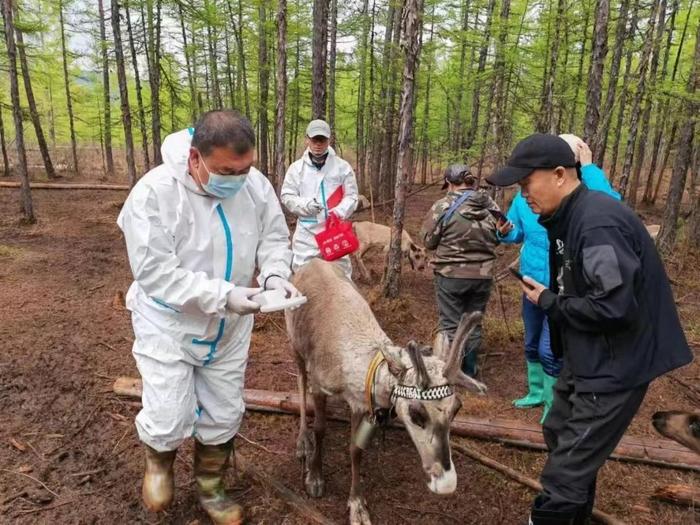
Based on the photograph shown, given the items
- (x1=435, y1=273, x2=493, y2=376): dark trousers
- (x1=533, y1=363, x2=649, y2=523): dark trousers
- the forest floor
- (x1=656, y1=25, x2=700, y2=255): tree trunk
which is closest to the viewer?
(x1=533, y1=363, x2=649, y2=523): dark trousers

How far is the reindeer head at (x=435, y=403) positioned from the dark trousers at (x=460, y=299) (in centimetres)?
242

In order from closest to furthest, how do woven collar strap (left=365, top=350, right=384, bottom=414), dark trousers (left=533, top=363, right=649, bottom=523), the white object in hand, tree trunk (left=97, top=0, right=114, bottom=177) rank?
1. dark trousers (left=533, top=363, right=649, bottom=523)
2. the white object in hand
3. woven collar strap (left=365, top=350, right=384, bottom=414)
4. tree trunk (left=97, top=0, right=114, bottom=177)

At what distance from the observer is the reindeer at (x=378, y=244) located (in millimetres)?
11039

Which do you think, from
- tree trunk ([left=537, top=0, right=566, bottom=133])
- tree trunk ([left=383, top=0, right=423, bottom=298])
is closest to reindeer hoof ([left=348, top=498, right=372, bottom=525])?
tree trunk ([left=383, top=0, right=423, bottom=298])

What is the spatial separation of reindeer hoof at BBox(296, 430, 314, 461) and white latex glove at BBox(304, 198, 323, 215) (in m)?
2.58

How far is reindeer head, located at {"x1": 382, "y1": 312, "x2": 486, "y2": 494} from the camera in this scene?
2.69 m

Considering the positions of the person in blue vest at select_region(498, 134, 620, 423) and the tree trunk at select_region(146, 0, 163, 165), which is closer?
the person in blue vest at select_region(498, 134, 620, 423)

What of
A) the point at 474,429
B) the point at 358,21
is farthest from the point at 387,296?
the point at 358,21

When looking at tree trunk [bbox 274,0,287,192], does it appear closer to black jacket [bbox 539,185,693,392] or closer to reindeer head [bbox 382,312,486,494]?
reindeer head [bbox 382,312,486,494]

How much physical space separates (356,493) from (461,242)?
9.03ft

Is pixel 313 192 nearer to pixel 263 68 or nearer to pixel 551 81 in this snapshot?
pixel 551 81

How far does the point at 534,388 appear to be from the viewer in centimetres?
509

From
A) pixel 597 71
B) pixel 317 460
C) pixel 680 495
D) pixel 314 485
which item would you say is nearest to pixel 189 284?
pixel 317 460

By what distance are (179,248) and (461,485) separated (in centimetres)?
282
